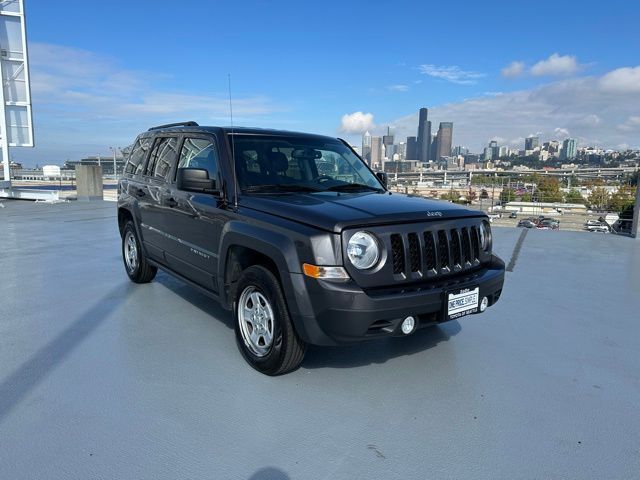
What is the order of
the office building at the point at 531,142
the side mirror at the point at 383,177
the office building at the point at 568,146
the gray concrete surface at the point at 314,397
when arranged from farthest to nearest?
the office building at the point at 531,142
the office building at the point at 568,146
the side mirror at the point at 383,177
the gray concrete surface at the point at 314,397

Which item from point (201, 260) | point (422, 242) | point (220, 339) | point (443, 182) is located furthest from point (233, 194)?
point (443, 182)

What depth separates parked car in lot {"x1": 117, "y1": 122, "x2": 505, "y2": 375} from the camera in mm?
2623

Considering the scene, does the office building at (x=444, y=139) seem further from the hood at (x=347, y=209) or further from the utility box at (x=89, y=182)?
the hood at (x=347, y=209)

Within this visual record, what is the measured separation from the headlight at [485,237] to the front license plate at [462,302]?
19.6 inches

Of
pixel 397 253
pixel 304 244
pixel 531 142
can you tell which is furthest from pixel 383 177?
pixel 531 142

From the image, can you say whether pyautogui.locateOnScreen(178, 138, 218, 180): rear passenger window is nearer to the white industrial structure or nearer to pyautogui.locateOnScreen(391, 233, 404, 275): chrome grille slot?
pyautogui.locateOnScreen(391, 233, 404, 275): chrome grille slot

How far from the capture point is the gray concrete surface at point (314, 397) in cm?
217

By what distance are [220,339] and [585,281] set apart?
4.69 metres

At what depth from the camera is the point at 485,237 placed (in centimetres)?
345

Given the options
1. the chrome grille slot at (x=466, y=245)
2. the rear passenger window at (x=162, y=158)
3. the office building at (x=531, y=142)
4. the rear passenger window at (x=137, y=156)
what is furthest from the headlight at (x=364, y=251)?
the office building at (x=531, y=142)

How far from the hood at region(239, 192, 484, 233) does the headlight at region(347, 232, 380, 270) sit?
78mm

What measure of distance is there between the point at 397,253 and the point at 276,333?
939 millimetres

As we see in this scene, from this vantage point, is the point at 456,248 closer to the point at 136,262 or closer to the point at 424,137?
the point at 136,262

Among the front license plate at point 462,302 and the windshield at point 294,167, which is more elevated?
the windshield at point 294,167
